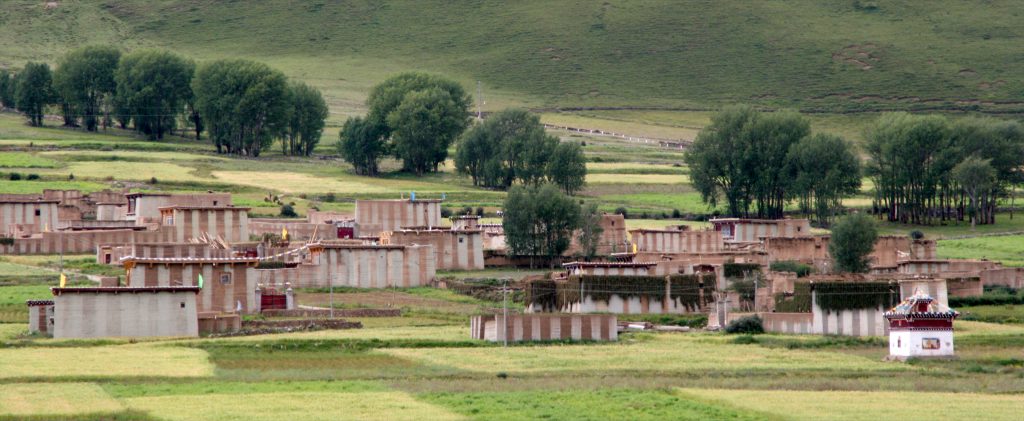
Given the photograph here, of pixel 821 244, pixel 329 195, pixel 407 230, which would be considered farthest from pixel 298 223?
pixel 821 244

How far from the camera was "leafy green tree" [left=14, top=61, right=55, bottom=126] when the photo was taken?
6806 inches

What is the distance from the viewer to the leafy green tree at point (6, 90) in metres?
182

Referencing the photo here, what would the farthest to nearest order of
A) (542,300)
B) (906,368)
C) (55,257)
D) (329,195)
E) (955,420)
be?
1. (329,195)
2. (55,257)
3. (542,300)
4. (906,368)
5. (955,420)

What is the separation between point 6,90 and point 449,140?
5207 cm

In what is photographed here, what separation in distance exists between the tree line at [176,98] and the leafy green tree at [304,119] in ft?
0.27

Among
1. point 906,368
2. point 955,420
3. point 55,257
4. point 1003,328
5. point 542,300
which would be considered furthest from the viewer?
point 55,257

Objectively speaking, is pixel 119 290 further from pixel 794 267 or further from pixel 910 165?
pixel 910 165

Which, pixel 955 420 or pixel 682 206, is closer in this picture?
pixel 955 420

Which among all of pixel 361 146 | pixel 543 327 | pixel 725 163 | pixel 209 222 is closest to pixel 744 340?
pixel 543 327

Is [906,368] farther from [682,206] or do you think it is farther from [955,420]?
[682,206]

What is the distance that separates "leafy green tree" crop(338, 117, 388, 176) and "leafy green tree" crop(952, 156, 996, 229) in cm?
4800

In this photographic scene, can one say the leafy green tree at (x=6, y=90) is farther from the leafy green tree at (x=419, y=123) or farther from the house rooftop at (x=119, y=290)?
the house rooftop at (x=119, y=290)

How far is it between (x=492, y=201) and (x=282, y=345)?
63.9 metres

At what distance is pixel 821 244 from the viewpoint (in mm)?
100312
